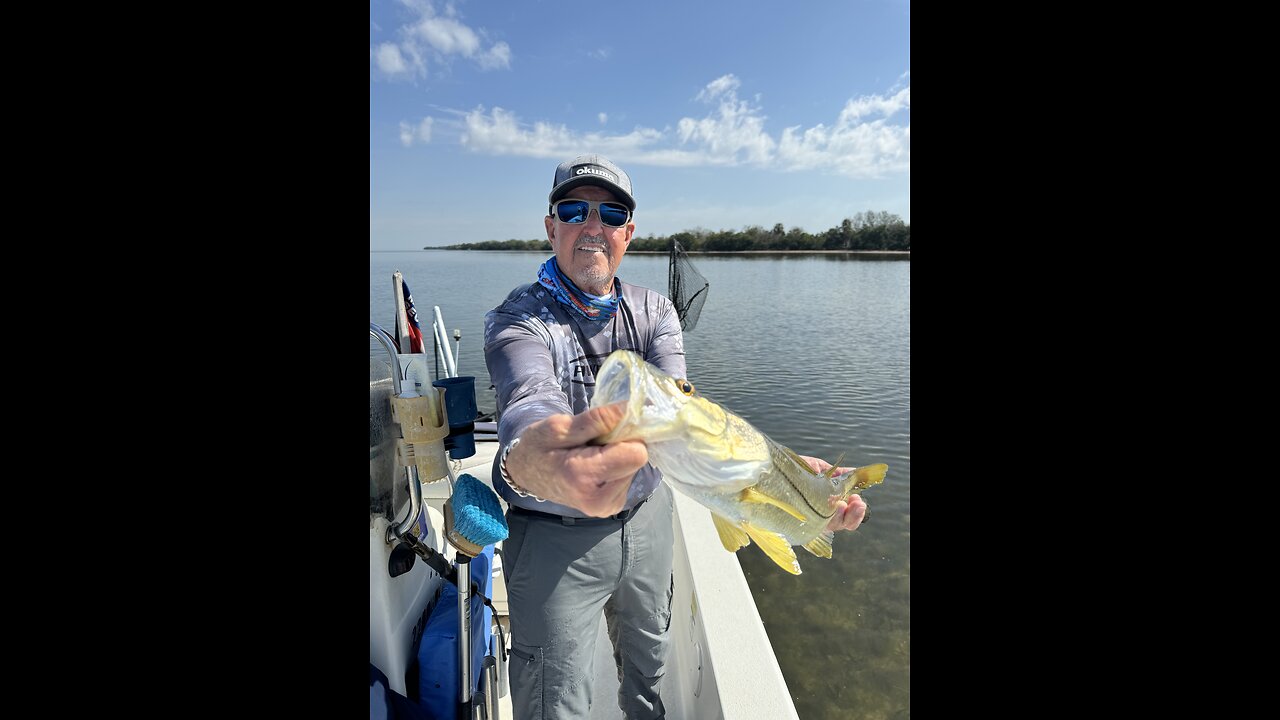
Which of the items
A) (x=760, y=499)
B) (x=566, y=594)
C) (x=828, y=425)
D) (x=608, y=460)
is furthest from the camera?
(x=828, y=425)

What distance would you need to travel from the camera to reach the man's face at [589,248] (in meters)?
2.57

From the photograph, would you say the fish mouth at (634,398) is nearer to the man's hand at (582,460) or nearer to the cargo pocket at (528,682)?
the man's hand at (582,460)

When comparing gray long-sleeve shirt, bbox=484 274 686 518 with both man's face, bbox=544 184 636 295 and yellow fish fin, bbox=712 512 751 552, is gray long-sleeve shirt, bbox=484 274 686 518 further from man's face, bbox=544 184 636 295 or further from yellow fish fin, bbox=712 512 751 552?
yellow fish fin, bbox=712 512 751 552

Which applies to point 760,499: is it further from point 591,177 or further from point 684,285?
point 684,285

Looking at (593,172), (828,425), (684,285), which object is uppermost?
(684,285)

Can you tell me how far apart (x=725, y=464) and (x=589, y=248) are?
53.3 inches

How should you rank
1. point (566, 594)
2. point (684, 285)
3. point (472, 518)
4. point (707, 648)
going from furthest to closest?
point (684, 285), point (707, 648), point (566, 594), point (472, 518)

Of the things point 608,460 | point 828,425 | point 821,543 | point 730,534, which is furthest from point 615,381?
point 828,425

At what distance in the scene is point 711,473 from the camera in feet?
5.29

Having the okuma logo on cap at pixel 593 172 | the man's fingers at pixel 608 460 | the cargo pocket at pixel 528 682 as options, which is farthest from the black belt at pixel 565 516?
the okuma logo on cap at pixel 593 172

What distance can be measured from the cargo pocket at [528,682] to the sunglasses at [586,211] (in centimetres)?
192

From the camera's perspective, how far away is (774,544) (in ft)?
6.60
